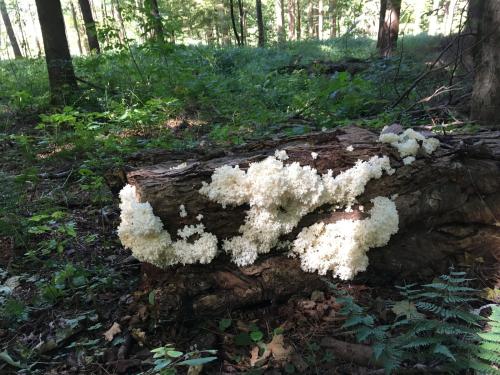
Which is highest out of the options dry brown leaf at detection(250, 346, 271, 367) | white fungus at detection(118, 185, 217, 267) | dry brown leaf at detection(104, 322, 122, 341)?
white fungus at detection(118, 185, 217, 267)

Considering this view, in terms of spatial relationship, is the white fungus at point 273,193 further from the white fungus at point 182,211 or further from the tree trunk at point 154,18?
the tree trunk at point 154,18

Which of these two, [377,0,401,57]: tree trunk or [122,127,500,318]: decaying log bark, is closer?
[122,127,500,318]: decaying log bark

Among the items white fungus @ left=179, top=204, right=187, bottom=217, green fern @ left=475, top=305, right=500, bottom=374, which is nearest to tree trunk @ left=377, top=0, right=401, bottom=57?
white fungus @ left=179, top=204, right=187, bottom=217

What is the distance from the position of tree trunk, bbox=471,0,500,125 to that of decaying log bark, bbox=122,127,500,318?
1.51m

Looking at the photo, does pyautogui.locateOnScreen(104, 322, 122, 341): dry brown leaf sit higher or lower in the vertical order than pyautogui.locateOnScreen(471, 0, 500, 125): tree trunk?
lower

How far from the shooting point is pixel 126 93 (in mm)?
8875

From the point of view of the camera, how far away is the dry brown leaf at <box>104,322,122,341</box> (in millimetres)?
2848

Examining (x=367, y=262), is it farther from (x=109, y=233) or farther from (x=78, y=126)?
(x=78, y=126)

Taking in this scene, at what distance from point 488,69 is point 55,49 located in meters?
8.53

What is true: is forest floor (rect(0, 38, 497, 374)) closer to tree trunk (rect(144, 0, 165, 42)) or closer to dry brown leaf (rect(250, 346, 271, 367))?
dry brown leaf (rect(250, 346, 271, 367))

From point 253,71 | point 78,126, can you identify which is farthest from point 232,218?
point 253,71

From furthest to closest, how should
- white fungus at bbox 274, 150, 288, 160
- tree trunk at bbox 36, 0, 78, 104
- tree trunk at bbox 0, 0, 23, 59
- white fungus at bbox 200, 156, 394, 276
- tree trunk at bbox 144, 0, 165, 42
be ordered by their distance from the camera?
tree trunk at bbox 0, 0, 23, 59
tree trunk at bbox 36, 0, 78, 104
tree trunk at bbox 144, 0, 165, 42
white fungus at bbox 274, 150, 288, 160
white fungus at bbox 200, 156, 394, 276

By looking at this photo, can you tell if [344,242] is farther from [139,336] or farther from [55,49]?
[55,49]

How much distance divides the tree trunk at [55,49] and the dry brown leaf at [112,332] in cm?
682
